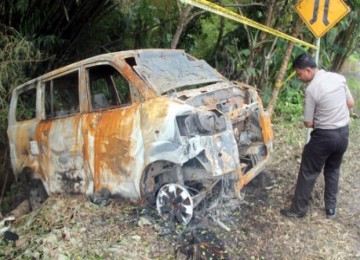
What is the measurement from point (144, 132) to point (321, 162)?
1.87m

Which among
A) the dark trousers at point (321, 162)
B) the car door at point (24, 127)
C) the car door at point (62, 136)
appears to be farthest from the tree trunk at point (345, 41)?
the car door at point (24, 127)

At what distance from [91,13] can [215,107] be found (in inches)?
215

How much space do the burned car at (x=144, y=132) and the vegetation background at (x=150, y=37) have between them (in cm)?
131

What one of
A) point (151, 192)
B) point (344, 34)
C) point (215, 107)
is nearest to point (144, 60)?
point (215, 107)

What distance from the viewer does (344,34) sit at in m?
12.1

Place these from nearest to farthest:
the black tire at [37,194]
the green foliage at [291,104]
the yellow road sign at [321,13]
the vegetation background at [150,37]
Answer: the yellow road sign at [321,13], the black tire at [37,194], the vegetation background at [150,37], the green foliage at [291,104]

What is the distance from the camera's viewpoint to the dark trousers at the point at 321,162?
14.1 ft

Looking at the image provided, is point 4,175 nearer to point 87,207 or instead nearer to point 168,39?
point 87,207

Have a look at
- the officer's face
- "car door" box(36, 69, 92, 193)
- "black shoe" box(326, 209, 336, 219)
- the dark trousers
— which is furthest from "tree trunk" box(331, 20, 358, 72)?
"car door" box(36, 69, 92, 193)

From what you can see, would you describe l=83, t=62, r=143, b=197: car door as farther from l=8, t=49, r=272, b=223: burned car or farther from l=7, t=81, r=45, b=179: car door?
A: l=7, t=81, r=45, b=179: car door

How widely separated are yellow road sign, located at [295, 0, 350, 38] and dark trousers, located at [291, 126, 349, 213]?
1678 millimetres

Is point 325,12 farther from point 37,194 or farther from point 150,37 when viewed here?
point 150,37

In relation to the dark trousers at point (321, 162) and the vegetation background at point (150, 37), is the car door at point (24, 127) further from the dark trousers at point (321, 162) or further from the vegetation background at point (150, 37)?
the dark trousers at point (321, 162)

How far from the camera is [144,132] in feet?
13.9
